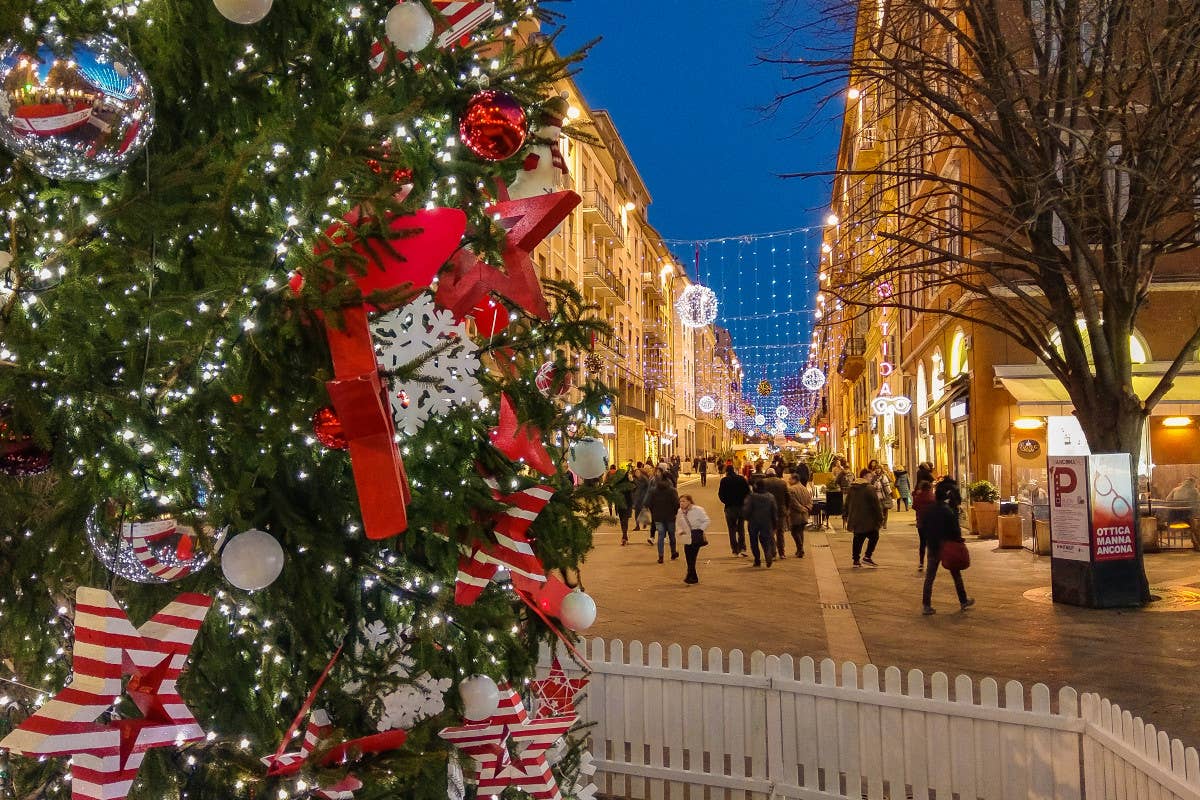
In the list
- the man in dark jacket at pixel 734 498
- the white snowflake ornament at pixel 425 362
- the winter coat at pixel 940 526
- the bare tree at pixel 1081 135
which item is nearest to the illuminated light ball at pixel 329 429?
the white snowflake ornament at pixel 425 362

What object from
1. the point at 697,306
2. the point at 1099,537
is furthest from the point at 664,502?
the point at 697,306

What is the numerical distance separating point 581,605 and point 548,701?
0.78m

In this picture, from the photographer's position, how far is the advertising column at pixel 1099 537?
11.4 meters

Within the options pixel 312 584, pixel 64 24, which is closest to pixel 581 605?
pixel 312 584

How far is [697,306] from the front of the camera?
89.7 ft

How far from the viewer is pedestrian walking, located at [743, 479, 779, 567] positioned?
15.8m

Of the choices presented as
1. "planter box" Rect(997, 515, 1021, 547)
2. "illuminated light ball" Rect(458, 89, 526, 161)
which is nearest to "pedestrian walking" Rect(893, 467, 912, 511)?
"planter box" Rect(997, 515, 1021, 547)

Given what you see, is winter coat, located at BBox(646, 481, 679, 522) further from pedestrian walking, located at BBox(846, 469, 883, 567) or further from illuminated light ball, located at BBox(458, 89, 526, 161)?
illuminated light ball, located at BBox(458, 89, 526, 161)

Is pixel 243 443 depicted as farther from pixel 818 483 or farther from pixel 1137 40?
pixel 818 483

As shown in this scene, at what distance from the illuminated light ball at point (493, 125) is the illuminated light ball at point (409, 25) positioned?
0.29 metres

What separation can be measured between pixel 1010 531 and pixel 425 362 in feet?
57.1

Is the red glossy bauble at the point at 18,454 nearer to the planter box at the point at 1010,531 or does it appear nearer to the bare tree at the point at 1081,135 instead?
the bare tree at the point at 1081,135

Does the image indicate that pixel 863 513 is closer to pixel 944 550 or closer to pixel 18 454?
pixel 944 550

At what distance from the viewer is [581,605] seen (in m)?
3.42
